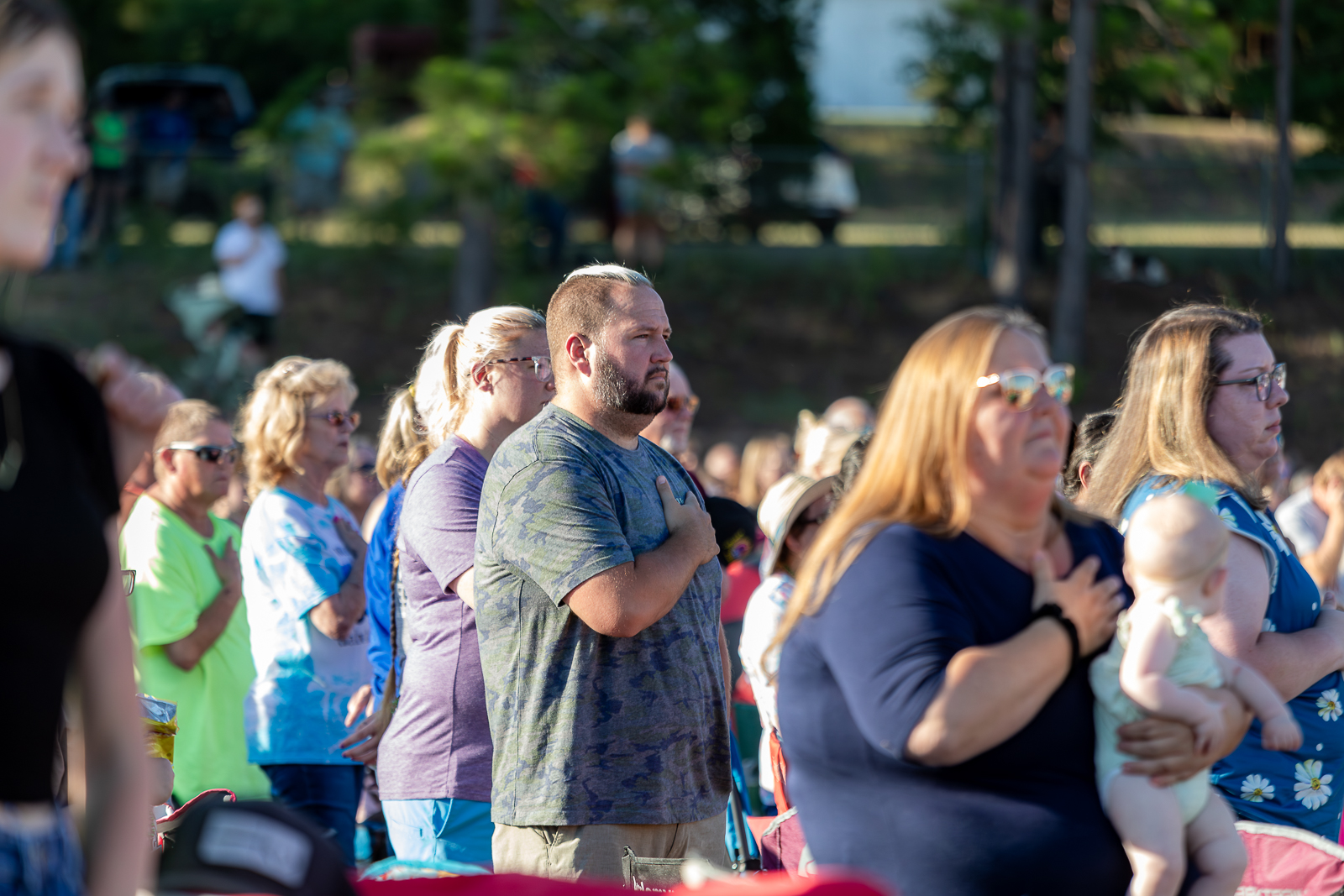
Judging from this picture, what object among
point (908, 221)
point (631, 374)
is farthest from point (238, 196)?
point (631, 374)

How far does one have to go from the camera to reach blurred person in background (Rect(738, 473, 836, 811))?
4594 mm

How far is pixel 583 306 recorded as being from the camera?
3658 millimetres

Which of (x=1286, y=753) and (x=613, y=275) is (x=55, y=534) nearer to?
(x=613, y=275)

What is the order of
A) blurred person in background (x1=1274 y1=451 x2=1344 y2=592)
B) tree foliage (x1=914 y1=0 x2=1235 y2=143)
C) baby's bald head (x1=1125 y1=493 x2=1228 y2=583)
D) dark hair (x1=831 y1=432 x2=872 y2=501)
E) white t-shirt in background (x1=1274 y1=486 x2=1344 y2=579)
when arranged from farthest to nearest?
tree foliage (x1=914 y1=0 x2=1235 y2=143) < white t-shirt in background (x1=1274 y1=486 x2=1344 y2=579) < blurred person in background (x1=1274 y1=451 x2=1344 y2=592) < dark hair (x1=831 y1=432 x2=872 y2=501) < baby's bald head (x1=1125 y1=493 x2=1228 y2=583)

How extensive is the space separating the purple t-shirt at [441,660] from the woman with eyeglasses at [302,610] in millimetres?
919

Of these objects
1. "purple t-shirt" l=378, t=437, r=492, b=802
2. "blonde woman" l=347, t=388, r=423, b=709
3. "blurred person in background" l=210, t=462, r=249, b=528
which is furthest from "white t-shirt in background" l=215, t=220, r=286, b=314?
"purple t-shirt" l=378, t=437, r=492, b=802

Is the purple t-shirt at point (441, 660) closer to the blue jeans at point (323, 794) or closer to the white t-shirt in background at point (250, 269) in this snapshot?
the blue jeans at point (323, 794)

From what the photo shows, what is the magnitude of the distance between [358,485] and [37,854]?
5.71 metres

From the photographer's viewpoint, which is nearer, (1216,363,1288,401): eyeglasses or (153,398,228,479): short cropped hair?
(1216,363,1288,401): eyeglasses

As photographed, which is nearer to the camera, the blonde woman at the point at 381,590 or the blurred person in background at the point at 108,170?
the blonde woman at the point at 381,590

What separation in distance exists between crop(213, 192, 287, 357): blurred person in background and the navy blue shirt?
13.9 metres

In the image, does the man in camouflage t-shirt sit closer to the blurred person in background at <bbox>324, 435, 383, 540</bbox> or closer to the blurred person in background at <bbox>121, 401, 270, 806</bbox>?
the blurred person in background at <bbox>121, 401, 270, 806</bbox>

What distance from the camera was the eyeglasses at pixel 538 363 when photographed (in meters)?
4.07

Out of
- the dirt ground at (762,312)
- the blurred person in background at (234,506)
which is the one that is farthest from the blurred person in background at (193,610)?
the dirt ground at (762,312)
